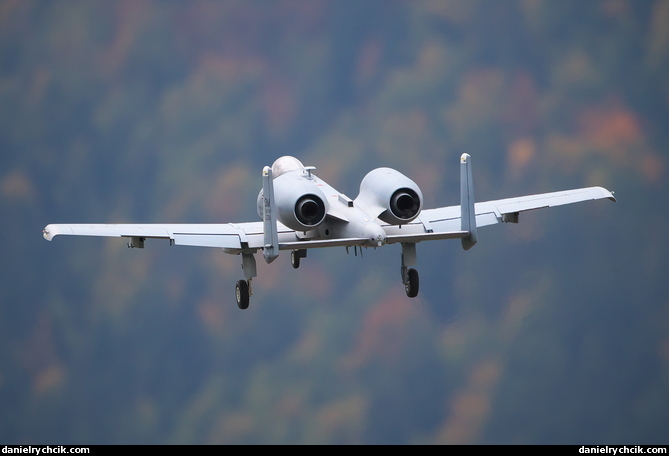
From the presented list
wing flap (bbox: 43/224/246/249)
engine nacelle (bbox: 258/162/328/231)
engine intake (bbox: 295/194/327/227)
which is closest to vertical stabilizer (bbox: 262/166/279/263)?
engine nacelle (bbox: 258/162/328/231)

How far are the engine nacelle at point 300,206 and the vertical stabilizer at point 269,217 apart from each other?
840 millimetres

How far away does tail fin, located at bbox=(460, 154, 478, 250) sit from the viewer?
28.9m

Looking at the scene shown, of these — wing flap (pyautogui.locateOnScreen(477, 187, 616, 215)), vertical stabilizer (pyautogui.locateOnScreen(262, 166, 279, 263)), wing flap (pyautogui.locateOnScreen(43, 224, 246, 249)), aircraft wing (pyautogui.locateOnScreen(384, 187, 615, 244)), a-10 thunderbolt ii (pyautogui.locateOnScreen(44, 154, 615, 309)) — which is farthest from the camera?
wing flap (pyautogui.locateOnScreen(477, 187, 616, 215))

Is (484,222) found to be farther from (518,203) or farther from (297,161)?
(297,161)

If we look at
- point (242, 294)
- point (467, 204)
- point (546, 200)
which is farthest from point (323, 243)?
point (546, 200)

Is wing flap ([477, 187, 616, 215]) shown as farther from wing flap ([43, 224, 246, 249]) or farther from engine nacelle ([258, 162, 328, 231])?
wing flap ([43, 224, 246, 249])

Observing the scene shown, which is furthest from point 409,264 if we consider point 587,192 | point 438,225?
point 587,192

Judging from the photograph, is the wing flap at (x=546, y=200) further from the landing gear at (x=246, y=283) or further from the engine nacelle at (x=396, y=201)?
the landing gear at (x=246, y=283)

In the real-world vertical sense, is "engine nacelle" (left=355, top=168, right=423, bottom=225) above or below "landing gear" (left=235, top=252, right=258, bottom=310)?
above

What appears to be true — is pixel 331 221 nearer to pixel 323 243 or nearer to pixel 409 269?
pixel 323 243

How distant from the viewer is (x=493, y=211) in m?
32.1

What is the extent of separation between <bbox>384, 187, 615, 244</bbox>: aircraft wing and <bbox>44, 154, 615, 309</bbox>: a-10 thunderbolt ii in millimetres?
24

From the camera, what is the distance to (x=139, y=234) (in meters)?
30.0

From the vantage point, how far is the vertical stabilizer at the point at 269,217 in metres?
28.0
